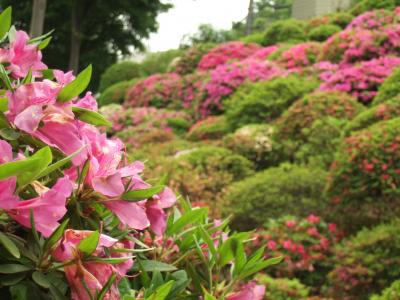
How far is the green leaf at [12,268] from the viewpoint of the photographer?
81cm

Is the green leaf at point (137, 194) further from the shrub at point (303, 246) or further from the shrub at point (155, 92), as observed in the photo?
the shrub at point (155, 92)

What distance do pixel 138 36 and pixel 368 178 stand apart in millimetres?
15331

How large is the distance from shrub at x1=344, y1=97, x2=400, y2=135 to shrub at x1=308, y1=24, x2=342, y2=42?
963cm

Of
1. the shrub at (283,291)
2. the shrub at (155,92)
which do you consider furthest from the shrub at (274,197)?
the shrub at (155,92)

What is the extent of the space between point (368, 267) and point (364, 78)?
5.32 m

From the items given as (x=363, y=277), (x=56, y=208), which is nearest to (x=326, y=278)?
(x=363, y=277)

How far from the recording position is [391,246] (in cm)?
469

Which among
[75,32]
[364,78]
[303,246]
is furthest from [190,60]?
[303,246]

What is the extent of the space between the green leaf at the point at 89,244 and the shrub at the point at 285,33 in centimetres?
1605

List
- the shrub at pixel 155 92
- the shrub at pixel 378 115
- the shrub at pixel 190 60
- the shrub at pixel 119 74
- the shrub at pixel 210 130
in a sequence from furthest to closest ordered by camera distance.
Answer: the shrub at pixel 119 74
the shrub at pixel 190 60
the shrub at pixel 155 92
the shrub at pixel 210 130
the shrub at pixel 378 115

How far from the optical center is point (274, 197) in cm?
639

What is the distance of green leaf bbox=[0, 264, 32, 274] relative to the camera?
812 mm

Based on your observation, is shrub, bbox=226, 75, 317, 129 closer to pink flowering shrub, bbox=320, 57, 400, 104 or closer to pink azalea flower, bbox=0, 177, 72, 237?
pink flowering shrub, bbox=320, 57, 400, 104

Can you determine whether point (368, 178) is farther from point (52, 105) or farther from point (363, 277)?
point (52, 105)
